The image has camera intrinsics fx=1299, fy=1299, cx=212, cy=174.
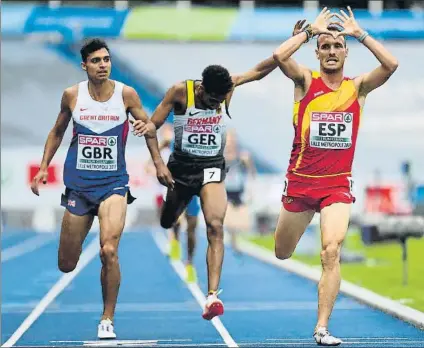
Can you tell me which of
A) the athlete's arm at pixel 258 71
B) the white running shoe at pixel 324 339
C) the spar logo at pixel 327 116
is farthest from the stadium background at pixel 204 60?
the white running shoe at pixel 324 339

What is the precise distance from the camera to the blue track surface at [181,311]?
10984mm

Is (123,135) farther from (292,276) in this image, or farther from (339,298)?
(292,276)

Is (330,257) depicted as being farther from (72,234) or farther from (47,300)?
(47,300)

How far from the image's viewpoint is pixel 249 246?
26.7 m

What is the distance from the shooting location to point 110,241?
10539 millimetres

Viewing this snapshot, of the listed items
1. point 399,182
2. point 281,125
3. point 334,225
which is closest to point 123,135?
point 334,225

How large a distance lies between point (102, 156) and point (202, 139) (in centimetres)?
95

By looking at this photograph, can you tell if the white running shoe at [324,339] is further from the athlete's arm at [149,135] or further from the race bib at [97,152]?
the race bib at [97,152]

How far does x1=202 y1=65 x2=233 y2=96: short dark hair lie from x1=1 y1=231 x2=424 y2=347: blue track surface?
206 centimetres

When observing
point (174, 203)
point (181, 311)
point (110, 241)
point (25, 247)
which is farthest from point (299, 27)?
point (25, 247)

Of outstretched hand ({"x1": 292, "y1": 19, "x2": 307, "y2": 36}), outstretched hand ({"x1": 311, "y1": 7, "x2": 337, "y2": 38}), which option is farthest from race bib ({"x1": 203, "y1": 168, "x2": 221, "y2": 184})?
outstretched hand ({"x1": 311, "y1": 7, "x2": 337, "y2": 38})

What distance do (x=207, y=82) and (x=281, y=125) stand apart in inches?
1217

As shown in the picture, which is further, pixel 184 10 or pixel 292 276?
pixel 184 10

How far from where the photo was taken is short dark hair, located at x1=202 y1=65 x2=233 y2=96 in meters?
10.4
